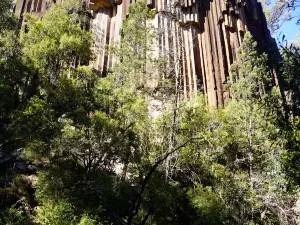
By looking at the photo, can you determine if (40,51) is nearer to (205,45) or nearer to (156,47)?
(156,47)

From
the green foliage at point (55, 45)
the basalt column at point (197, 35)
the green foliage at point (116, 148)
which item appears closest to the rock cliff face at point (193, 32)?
the basalt column at point (197, 35)

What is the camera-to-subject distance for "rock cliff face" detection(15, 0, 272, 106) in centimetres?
2470

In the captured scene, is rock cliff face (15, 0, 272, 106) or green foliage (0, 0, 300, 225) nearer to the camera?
green foliage (0, 0, 300, 225)

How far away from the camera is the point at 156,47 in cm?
2328

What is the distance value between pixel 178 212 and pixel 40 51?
10466 millimetres

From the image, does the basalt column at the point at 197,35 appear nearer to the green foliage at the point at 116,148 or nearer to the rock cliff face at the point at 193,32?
the rock cliff face at the point at 193,32

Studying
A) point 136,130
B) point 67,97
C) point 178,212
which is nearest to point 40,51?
point 67,97

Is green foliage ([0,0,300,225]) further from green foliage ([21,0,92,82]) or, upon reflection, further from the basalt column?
the basalt column

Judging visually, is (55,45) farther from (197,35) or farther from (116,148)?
(197,35)

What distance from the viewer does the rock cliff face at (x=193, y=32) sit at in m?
24.7

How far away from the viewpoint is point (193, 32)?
27.1 m

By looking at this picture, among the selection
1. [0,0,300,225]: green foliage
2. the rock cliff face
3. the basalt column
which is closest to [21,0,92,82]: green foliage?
[0,0,300,225]: green foliage

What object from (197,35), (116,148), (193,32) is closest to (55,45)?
(116,148)

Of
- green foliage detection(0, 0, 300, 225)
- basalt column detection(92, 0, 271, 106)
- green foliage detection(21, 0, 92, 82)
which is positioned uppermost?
basalt column detection(92, 0, 271, 106)
